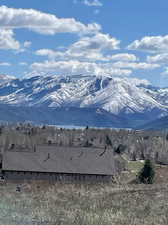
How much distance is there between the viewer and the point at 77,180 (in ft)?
234

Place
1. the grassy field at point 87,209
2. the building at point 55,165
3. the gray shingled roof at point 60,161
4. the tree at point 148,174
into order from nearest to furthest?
the grassy field at point 87,209 → the tree at point 148,174 → the building at point 55,165 → the gray shingled roof at point 60,161

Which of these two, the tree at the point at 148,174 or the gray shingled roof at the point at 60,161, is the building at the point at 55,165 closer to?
the gray shingled roof at the point at 60,161

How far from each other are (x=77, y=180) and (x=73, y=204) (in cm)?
3197

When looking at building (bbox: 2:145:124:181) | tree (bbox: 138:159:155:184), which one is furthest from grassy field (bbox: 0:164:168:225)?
building (bbox: 2:145:124:181)

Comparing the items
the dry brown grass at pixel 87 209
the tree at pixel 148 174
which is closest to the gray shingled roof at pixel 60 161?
the tree at pixel 148 174

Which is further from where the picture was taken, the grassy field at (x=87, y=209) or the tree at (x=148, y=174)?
the tree at (x=148, y=174)

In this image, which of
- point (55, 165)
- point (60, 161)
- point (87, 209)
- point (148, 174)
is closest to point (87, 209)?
point (87, 209)

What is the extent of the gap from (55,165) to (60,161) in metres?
1.29

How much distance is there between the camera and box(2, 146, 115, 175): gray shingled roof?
71.6 metres

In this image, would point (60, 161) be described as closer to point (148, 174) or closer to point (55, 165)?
point (55, 165)

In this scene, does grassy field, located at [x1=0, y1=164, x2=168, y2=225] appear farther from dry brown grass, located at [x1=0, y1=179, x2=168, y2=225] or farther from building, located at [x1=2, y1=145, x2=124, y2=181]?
building, located at [x1=2, y1=145, x2=124, y2=181]

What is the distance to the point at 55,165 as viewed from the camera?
72375mm

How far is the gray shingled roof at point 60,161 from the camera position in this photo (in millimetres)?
71625

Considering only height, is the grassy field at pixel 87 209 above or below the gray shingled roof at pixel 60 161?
below
